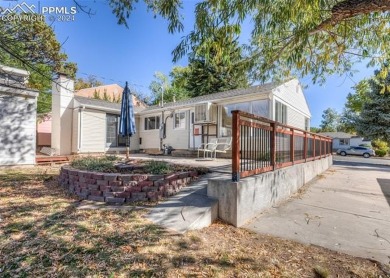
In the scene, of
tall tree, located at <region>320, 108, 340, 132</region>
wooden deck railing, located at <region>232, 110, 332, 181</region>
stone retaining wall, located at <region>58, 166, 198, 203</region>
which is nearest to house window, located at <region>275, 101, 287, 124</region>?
wooden deck railing, located at <region>232, 110, 332, 181</region>

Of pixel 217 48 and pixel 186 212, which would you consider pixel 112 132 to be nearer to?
pixel 217 48

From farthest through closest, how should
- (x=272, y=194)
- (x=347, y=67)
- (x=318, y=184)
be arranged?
(x=347, y=67)
(x=318, y=184)
(x=272, y=194)

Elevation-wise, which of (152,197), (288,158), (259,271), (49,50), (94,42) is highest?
(94,42)

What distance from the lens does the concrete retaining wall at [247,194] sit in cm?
356

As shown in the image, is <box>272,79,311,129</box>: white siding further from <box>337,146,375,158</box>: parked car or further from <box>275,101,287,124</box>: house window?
<box>337,146,375,158</box>: parked car

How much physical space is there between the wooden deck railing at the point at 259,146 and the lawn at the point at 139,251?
3.93 feet

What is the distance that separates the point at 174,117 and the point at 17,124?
24.7ft

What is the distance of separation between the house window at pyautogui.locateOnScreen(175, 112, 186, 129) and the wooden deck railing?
7130 millimetres

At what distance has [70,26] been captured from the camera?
6.48 m

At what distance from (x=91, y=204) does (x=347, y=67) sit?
29.9 feet

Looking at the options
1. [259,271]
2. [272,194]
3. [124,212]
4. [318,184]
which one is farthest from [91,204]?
[318,184]

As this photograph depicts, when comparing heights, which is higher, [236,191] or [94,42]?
[94,42]

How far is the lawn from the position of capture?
227 centimetres

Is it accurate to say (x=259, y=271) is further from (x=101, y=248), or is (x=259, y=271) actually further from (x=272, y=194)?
(x=272, y=194)
